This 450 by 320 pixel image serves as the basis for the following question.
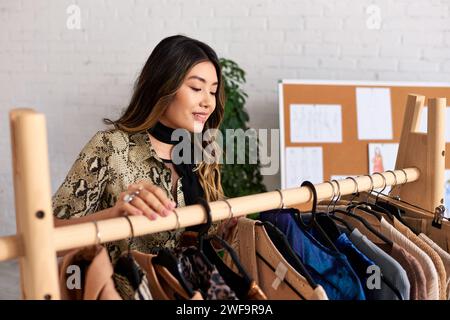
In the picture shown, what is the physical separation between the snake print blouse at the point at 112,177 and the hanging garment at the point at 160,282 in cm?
45

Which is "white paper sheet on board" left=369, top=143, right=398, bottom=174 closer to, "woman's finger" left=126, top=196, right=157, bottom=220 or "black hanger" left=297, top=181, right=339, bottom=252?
"black hanger" left=297, top=181, right=339, bottom=252

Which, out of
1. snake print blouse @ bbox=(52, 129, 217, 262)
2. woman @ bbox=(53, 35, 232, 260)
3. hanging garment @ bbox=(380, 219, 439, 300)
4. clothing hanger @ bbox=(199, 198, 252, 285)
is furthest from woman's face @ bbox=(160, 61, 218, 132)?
hanging garment @ bbox=(380, 219, 439, 300)

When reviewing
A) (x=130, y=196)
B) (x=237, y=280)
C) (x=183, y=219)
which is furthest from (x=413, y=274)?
(x=130, y=196)

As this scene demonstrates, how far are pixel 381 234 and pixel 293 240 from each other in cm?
22

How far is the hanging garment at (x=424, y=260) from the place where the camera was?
1.29m

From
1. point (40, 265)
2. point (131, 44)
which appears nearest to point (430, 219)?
point (40, 265)

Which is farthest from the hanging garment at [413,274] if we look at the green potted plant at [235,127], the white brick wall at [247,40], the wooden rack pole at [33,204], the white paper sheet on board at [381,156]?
the white brick wall at [247,40]

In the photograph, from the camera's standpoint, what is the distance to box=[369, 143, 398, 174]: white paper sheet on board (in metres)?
3.86

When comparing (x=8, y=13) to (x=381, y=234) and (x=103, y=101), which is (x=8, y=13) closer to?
(x=103, y=101)

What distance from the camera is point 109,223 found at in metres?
1.00

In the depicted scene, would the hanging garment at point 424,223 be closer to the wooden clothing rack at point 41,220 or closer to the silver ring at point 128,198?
the wooden clothing rack at point 41,220

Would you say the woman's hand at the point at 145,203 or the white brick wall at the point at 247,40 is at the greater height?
the white brick wall at the point at 247,40

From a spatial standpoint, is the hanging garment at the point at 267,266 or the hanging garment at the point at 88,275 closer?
the hanging garment at the point at 88,275

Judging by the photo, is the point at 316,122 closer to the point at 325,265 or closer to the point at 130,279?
the point at 325,265
